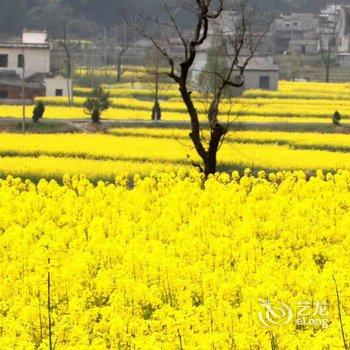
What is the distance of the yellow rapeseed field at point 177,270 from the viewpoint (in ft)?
32.3

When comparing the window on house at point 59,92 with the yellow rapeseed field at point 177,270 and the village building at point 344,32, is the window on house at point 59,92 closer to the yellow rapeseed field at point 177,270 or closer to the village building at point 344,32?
the village building at point 344,32

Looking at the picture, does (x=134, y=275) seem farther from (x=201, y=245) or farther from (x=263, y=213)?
(x=263, y=213)

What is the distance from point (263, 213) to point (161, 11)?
11283 centimetres

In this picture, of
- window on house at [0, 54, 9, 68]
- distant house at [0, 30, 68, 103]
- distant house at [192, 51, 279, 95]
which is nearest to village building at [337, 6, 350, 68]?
distant house at [192, 51, 279, 95]

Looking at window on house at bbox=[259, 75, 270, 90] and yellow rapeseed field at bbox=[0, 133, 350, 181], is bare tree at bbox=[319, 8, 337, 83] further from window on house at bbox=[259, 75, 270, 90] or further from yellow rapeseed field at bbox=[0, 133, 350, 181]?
yellow rapeseed field at bbox=[0, 133, 350, 181]

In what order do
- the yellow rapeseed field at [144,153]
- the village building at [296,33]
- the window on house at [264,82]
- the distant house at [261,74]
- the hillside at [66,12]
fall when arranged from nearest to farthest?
the yellow rapeseed field at [144,153] < the distant house at [261,74] < the window on house at [264,82] < the hillside at [66,12] < the village building at [296,33]

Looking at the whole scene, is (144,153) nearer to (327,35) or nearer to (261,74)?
(261,74)

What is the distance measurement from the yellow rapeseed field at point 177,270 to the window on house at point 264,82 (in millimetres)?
58175

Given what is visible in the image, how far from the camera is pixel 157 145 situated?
37.7 m

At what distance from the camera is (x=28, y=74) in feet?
230

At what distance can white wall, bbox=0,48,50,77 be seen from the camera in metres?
69.7

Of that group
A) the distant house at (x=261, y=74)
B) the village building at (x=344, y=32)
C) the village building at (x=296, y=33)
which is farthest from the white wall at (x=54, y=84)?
the village building at (x=296, y=33)

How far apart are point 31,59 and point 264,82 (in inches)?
717

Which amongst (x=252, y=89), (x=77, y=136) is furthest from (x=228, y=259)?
(x=252, y=89)
